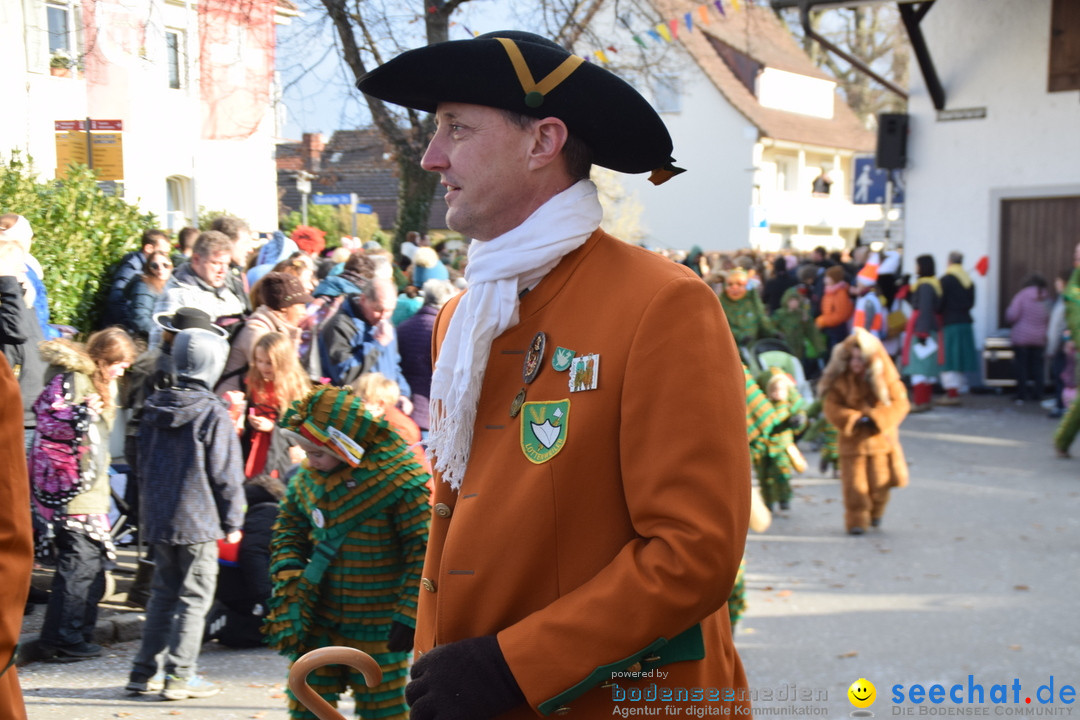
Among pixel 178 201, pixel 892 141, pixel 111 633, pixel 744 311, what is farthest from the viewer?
pixel 892 141

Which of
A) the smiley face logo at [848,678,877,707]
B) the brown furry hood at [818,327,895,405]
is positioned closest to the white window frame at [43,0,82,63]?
the smiley face logo at [848,678,877,707]

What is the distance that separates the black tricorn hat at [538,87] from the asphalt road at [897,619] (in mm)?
3676

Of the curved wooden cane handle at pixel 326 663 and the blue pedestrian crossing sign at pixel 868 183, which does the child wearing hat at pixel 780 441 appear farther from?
the blue pedestrian crossing sign at pixel 868 183

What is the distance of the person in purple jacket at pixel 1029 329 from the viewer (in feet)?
45.5

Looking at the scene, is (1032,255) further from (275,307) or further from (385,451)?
(385,451)

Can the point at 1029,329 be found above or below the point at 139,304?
below

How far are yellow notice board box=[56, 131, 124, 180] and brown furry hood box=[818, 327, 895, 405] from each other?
5291 mm

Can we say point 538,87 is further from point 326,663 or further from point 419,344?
point 419,344

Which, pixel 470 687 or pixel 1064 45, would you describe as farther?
pixel 1064 45

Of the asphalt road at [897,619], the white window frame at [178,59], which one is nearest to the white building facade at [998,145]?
the asphalt road at [897,619]

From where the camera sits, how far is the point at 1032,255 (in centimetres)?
1524

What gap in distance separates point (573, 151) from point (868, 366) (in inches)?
262

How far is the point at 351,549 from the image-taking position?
420 cm

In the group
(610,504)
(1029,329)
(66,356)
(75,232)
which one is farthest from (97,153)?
(1029,329)
